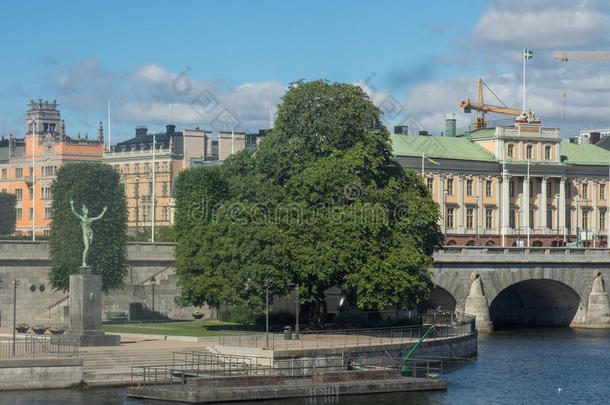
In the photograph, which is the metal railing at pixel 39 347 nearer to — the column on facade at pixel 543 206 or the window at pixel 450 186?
the window at pixel 450 186

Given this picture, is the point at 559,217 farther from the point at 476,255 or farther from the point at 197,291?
the point at 197,291

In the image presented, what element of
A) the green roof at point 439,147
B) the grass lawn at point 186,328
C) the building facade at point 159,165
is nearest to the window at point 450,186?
the green roof at point 439,147

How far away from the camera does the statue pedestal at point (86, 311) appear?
71.4m

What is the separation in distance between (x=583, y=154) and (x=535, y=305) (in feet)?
167

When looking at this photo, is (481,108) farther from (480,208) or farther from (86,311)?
(86,311)

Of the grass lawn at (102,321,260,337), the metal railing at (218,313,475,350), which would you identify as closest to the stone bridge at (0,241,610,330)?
the grass lawn at (102,321,260,337)

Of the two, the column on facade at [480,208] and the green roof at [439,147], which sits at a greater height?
the green roof at [439,147]

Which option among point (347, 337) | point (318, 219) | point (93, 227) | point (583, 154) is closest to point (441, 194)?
point (583, 154)

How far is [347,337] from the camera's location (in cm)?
7869

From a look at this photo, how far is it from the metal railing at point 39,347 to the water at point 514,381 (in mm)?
4872

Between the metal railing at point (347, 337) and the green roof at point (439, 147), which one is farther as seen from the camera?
the green roof at point (439, 147)

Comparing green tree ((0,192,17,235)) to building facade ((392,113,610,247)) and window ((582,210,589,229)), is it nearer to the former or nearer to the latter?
building facade ((392,113,610,247))

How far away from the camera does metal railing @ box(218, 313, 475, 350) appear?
72.8 m

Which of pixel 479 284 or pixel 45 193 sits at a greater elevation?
pixel 45 193
